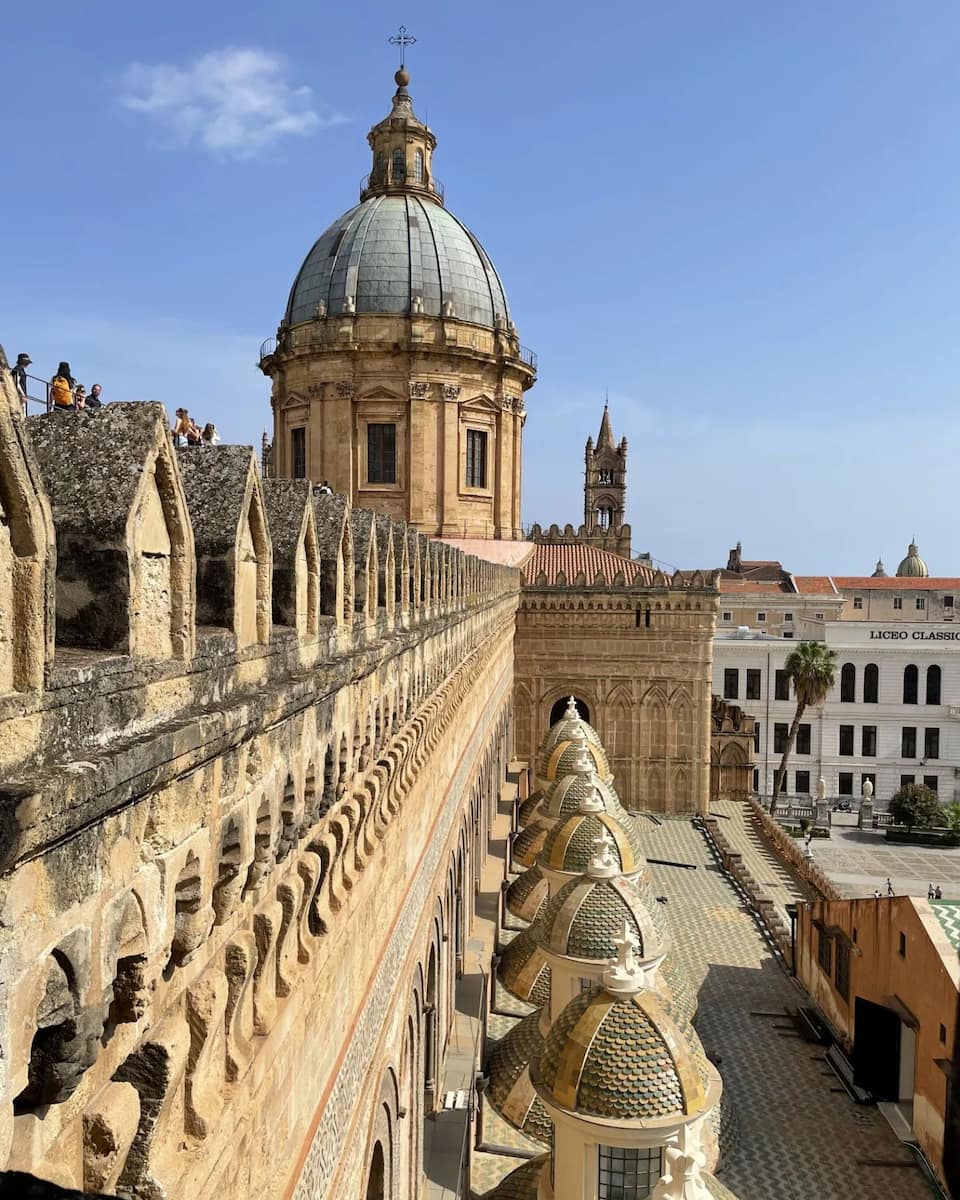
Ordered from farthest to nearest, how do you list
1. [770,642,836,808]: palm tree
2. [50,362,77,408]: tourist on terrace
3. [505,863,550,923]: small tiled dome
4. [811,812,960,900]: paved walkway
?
[770,642,836,808]: palm tree, [811,812,960,900]: paved walkway, [505,863,550,923]: small tiled dome, [50,362,77,408]: tourist on terrace

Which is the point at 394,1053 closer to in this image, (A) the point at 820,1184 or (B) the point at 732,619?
(A) the point at 820,1184

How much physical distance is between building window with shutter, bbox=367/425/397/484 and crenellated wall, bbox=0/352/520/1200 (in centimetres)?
2143

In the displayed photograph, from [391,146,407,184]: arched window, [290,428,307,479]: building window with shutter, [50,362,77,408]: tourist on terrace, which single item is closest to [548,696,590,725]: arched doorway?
[290,428,307,479]: building window with shutter

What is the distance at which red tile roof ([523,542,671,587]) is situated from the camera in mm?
30656

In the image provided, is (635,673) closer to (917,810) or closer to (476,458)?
(476,458)

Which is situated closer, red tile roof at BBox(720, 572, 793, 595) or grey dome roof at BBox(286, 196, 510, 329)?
grey dome roof at BBox(286, 196, 510, 329)

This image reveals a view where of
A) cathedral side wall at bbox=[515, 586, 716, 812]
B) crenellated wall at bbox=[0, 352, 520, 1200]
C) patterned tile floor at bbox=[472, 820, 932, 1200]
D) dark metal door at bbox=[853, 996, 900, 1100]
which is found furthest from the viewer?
cathedral side wall at bbox=[515, 586, 716, 812]

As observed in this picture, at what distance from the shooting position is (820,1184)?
12422mm

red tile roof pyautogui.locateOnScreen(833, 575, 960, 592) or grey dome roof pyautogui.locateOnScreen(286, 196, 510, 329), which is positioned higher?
grey dome roof pyautogui.locateOnScreen(286, 196, 510, 329)

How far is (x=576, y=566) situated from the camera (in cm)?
3228

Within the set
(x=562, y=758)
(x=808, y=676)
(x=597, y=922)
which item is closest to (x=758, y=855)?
(x=808, y=676)

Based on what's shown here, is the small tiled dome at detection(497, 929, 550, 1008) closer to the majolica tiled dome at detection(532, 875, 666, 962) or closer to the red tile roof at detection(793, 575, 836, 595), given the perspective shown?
the majolica tiled dome at detection(532, 875, 666, 962)

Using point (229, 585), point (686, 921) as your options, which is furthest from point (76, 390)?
point (686, 921)

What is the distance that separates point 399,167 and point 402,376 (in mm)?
8370
